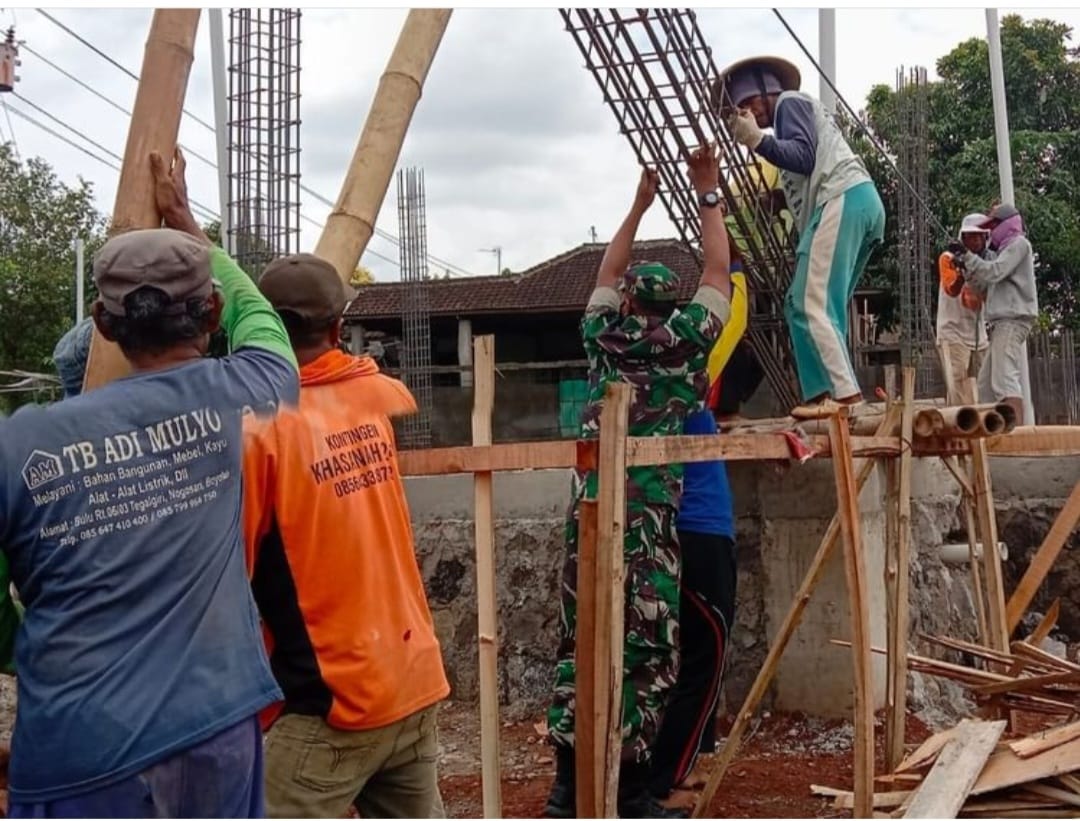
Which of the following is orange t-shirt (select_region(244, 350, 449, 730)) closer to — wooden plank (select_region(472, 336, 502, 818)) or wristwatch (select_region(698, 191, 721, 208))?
wooden plank (select_region(472, 336, 502, 818))

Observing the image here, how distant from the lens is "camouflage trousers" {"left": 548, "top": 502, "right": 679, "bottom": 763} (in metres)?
4.12

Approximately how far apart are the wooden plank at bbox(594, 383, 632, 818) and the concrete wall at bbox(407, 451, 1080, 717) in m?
2.51

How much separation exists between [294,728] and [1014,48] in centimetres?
2067

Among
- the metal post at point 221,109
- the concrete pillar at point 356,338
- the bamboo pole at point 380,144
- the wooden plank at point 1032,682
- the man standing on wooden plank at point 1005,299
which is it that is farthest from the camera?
the concrete pillar at point 356,338

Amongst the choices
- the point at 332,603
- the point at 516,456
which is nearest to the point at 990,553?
the point at 516,456

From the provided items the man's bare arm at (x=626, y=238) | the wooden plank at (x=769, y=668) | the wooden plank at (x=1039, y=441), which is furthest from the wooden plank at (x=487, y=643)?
the wooden plank at (x=1039, y=441)

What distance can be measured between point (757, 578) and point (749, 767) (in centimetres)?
100

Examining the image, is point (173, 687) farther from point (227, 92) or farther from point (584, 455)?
point (227, 92)

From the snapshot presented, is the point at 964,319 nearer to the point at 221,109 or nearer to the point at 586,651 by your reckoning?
the point at 586,651

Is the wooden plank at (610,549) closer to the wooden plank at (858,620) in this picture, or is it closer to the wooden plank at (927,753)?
the wooden plank at (858,620)

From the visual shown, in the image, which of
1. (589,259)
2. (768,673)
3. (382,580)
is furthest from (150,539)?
(589,259)

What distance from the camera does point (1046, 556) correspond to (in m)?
5.89

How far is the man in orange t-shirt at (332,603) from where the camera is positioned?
8.19ft

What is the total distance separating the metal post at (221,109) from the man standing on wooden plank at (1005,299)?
7535mm
